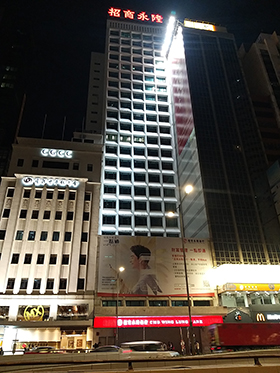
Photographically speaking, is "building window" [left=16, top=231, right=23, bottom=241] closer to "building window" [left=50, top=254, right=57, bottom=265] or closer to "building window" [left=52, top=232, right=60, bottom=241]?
"building window" [left=52, top=232, right=60, bottom=241]

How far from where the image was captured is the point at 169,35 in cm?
7700

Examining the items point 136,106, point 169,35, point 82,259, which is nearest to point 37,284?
point 82,259

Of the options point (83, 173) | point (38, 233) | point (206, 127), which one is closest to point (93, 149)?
point (83, 173)

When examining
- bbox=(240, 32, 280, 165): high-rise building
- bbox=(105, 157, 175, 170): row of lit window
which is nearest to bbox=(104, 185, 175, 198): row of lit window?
bbox=(105, 157, 175, 170): row of lit window

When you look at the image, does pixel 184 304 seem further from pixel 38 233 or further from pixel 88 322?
pixel 38 233

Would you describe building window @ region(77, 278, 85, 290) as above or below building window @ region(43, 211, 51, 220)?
below

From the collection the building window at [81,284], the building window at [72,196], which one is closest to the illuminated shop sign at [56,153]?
the building window at [72,196]

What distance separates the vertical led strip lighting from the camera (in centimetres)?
7551

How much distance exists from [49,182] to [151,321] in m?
26.9

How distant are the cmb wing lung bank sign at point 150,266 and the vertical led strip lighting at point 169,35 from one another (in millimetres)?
58153

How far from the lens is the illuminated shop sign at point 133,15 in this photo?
273 ft

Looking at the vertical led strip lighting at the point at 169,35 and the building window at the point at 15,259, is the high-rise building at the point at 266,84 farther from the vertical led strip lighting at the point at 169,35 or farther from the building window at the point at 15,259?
the building window at the point at 15,259

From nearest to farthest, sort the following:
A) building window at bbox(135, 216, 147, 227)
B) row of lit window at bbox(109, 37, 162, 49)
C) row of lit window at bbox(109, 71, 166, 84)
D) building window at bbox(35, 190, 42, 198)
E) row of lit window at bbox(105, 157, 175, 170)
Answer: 1. building window at bbox(35, 190, 42, 198)
2. building window at bbox(135, 216, 147, 227)
3. row of lit window at bbox(105, 157, 175, 170)
4. row of lit window at bbox(109, 71, 166, 84)
5. row of lit window at bbox(109, 37, 162, 49)

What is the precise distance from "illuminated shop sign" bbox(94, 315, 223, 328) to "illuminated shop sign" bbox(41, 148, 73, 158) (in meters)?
28.0
